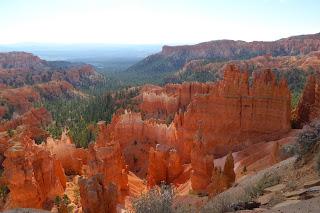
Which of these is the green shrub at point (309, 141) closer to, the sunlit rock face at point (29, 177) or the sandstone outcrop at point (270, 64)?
the sunlit rock face at point (29, 177)

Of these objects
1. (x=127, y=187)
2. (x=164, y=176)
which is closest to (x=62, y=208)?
(x=127, y=187)

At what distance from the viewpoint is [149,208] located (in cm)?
1357

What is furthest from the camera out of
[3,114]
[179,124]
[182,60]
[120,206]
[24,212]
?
[182,60]

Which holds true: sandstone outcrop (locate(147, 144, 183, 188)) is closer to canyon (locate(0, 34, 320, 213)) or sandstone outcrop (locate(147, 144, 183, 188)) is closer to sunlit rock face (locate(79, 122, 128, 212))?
canyon (locate(0, 34, 320, 213))

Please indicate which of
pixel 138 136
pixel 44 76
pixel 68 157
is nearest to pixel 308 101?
pixel 138 136

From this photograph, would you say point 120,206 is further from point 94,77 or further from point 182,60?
point 182,60

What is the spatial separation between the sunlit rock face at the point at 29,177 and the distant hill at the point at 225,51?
378 ft

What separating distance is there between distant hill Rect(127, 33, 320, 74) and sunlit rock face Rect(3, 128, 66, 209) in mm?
115200

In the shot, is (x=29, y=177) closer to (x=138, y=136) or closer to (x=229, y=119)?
(x=229, y=119)

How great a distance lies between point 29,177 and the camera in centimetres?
2378

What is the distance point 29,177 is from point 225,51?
5877 inches

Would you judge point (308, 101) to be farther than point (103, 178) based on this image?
Yes

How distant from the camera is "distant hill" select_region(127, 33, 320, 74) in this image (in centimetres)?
14375

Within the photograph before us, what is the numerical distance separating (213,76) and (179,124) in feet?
226
